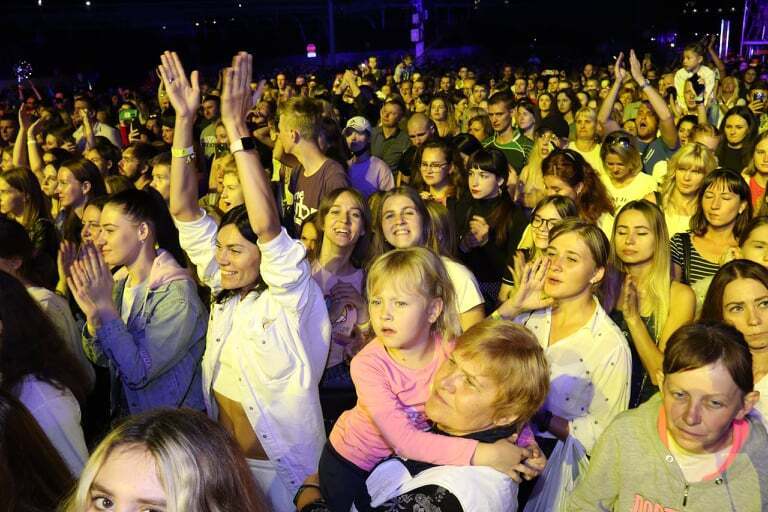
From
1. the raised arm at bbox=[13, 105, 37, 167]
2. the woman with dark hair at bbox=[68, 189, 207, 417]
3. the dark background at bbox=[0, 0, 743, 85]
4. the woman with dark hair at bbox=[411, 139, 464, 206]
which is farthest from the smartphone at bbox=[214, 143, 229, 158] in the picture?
the dark background at bbox=[0, 0, 743, 85]

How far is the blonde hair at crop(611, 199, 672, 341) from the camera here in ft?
12.1

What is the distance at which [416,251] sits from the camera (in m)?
2.86

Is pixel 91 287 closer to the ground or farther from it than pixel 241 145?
closer to the ground

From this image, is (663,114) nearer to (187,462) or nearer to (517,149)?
(517,149)

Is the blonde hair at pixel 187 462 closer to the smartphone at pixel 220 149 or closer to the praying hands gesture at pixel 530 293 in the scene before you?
the praying hands gesture at pixel 530 293

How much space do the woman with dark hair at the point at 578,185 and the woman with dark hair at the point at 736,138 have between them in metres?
2.45

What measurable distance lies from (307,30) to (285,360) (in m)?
32.4

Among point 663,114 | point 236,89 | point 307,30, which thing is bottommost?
point 663,114

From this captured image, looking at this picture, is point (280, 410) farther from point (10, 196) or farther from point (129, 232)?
point (10, 196)

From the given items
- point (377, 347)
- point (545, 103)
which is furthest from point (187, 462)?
point (545, 103)

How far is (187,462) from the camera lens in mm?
1742

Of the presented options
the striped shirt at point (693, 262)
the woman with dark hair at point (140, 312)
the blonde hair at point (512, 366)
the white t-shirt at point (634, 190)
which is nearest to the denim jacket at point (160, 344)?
the woman with dark hair at point (140, 312)

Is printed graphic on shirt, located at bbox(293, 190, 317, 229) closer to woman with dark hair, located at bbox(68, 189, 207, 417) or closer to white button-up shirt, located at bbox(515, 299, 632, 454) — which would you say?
woman with dark hair, located at bbox(68, 189, 207, 417)

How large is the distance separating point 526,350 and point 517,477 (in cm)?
36
